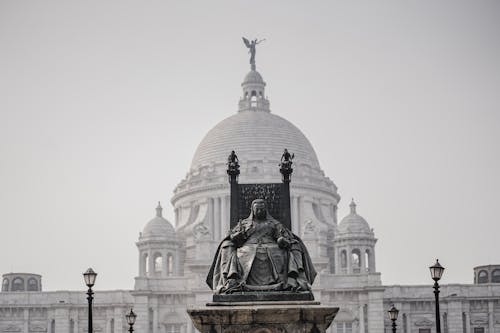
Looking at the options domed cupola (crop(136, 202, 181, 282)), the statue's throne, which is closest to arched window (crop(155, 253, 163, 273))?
domed cupola (crop(136, 202, 181, 282))

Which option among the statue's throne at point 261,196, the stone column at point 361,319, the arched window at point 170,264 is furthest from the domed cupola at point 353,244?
the statue's throne at point 261,196

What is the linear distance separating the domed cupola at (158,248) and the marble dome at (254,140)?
1362 cm

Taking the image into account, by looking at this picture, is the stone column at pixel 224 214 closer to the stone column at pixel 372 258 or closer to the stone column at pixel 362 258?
the stone column at pixel 362 258

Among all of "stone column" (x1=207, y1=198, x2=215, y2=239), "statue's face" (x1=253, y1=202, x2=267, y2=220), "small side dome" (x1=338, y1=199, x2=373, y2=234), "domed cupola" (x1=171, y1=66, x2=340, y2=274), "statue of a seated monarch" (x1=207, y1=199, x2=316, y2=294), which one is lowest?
"statue of a seated monarch" (x1=207, y1=199, x2=316, y2=294)

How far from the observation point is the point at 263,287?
2105 cm

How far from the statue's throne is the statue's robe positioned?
128 centimetres

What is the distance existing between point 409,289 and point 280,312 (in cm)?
7568

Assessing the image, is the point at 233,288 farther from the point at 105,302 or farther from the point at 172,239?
the point at 172,239

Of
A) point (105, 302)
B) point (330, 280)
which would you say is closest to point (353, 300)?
point (330, 280)

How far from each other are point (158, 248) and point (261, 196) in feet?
263

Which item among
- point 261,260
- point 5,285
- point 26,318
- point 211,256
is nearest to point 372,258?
point 211,256

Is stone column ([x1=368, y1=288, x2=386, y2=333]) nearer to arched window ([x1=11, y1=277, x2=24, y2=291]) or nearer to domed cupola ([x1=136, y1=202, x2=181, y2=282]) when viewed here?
domed cupola ([x1=136, y1=202, x2=181, y2=282])

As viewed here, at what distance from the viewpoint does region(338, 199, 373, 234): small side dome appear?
102669 millimetres

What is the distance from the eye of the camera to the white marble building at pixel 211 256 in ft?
298
